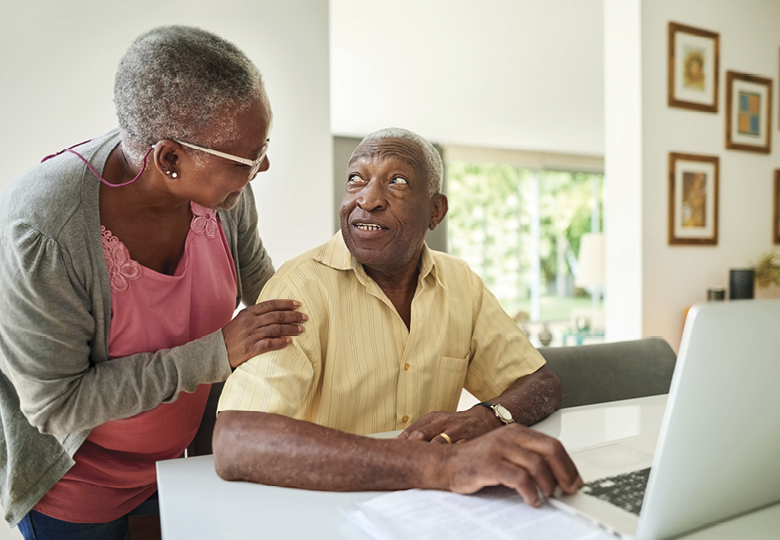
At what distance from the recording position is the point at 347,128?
757cm

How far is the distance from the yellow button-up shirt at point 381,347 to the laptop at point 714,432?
615mm

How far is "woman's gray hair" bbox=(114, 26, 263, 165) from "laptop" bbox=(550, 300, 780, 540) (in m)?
0.92

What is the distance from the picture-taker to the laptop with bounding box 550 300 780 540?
62 cm

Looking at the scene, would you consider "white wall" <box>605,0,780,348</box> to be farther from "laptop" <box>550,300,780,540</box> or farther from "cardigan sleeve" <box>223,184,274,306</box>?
"laptop" <box>550,300,780,540</box>

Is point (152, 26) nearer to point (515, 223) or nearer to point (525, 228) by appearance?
point (515, 223)

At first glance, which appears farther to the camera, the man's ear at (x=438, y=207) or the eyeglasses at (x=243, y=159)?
the man's ear at (x=438, y=207)

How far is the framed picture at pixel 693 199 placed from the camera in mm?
3588

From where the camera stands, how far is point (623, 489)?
0.86 metres

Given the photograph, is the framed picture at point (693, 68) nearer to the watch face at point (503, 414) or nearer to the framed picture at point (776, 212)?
the framed picture at point (776, 212)

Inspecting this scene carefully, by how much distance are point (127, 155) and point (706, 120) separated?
3537 mm

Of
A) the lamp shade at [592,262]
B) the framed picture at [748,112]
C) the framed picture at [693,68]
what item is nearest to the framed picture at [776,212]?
the framed picture at [748,112]

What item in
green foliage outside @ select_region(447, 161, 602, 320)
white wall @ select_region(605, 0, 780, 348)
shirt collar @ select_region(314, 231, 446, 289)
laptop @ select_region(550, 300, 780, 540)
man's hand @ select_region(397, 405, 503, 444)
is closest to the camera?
laptop @ select_region(550, 300, 780, 540)

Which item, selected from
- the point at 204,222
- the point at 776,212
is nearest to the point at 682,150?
the point at 776,212

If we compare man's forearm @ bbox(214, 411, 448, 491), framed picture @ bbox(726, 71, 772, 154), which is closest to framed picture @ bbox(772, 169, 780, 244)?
framed picture @ bbox(726, 71, 772, 154)
